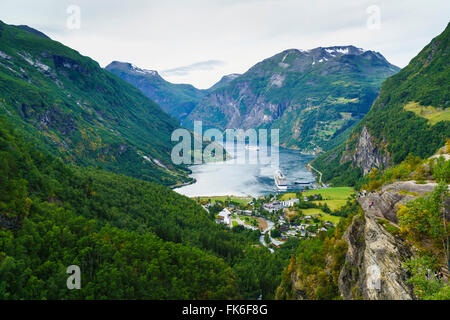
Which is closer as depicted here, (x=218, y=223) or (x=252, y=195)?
(x=218, y=223)

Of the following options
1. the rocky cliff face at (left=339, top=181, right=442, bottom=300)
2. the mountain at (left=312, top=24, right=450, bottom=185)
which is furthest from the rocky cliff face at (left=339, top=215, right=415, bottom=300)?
the mountain at (left=312, top=24, right=450, bottom=185)

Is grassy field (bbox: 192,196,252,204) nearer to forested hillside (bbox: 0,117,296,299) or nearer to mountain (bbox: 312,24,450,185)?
forested hillside (bbox: 0,117,296,299)

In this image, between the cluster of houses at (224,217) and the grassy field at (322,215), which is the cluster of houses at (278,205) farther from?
the cluster of houses at (224,217)

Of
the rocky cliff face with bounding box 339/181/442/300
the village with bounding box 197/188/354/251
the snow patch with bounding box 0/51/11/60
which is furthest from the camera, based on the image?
the snow patch with bounding box 0/51/11/60

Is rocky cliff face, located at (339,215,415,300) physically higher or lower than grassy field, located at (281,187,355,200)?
higher

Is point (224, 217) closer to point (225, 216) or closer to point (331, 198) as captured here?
point (225, 216)

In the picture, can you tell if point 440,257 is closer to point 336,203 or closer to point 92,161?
point 336,203

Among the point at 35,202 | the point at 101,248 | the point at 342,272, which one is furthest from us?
the point at 35,202
